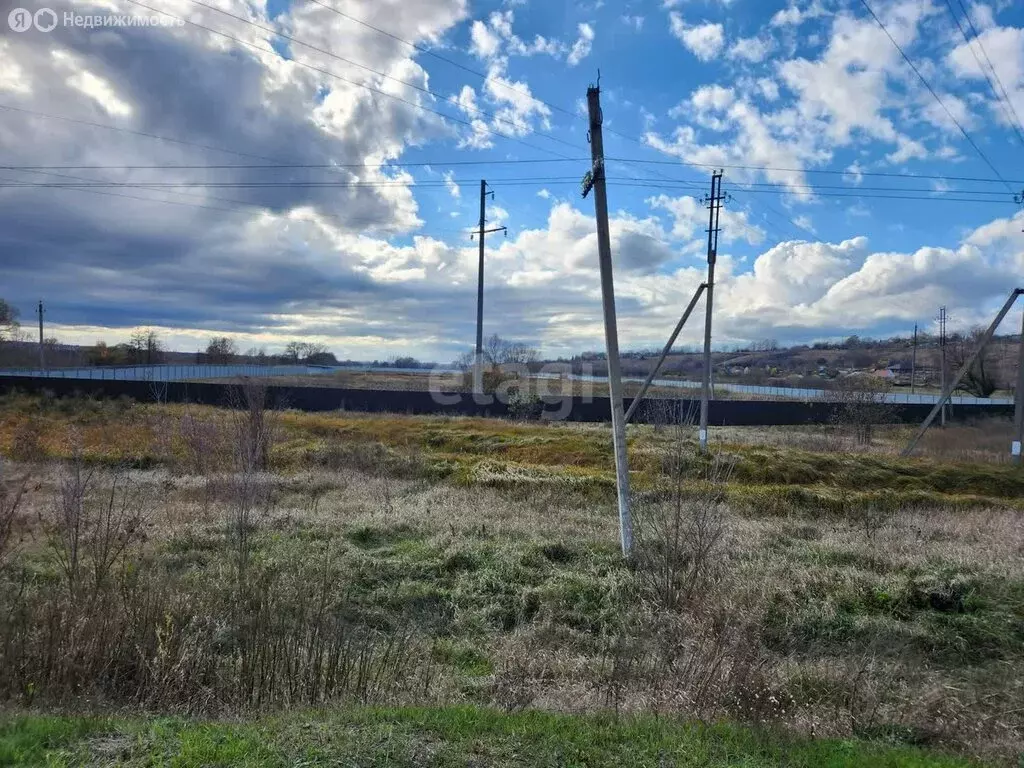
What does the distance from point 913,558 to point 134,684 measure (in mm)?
11486

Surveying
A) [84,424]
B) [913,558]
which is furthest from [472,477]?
[84,424]

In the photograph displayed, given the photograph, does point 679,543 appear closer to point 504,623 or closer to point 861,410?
point 504,623

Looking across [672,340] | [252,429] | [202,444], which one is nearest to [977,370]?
[672,340]

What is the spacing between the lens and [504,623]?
27.9ft

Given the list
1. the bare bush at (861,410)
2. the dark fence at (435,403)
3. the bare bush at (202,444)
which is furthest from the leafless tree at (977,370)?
the bare bush at (202,444)

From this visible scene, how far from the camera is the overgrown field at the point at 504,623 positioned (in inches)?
165

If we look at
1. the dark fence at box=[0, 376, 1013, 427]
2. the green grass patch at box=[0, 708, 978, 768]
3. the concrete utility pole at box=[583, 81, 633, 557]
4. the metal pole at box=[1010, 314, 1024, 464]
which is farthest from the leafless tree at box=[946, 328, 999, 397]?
the green grass patch at box=[0, 708, 978, 768]

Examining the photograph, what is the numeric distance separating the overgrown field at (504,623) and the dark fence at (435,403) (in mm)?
17940

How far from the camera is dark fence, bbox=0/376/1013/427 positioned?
34938 millimetres

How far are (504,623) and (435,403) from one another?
28669mm

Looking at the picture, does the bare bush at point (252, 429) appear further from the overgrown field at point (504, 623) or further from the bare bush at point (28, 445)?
the bare bush at point (28, 445)

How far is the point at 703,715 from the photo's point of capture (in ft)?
15.6

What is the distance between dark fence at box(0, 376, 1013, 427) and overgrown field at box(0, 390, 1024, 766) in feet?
58.9

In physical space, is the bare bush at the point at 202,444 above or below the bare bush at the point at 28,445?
above
